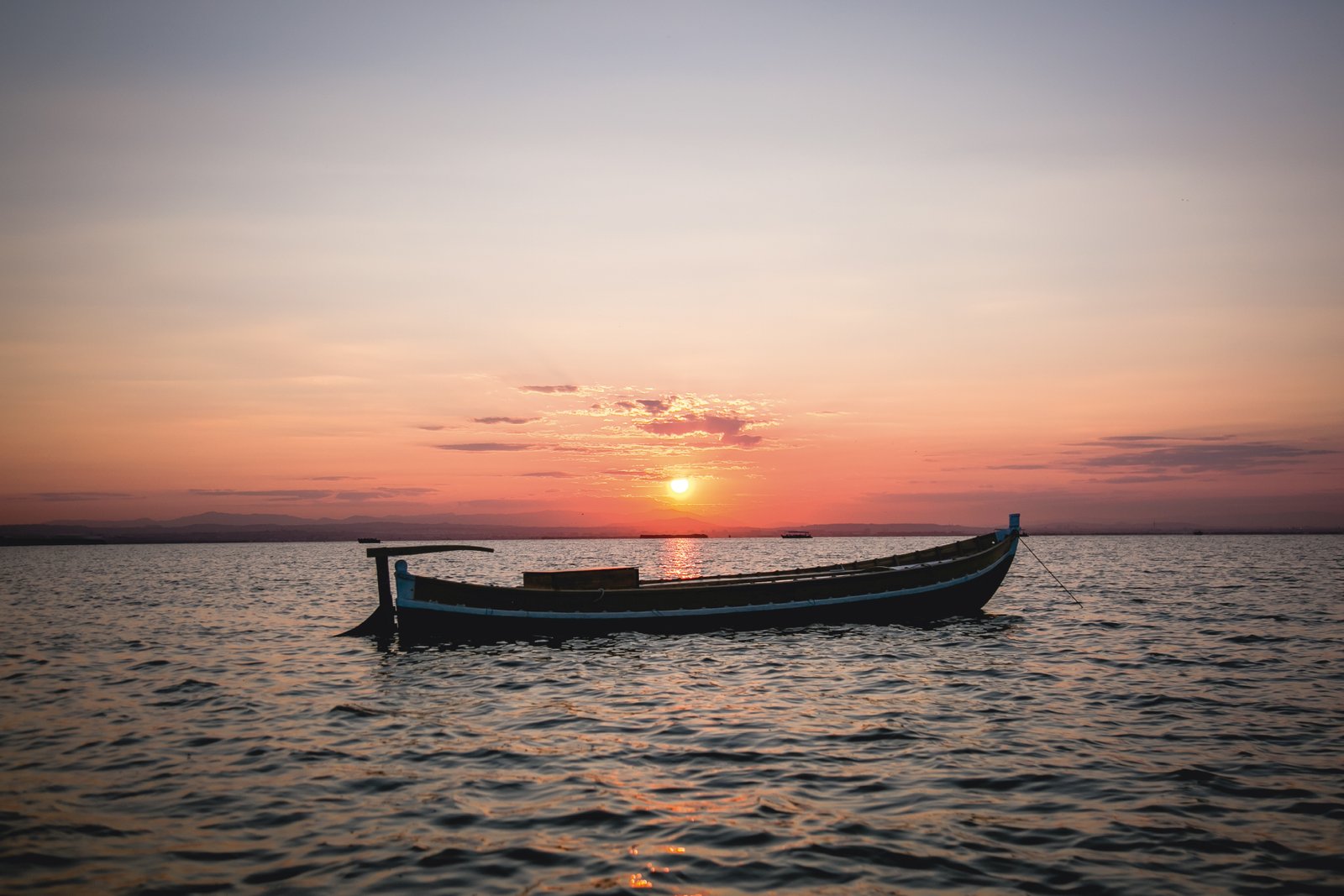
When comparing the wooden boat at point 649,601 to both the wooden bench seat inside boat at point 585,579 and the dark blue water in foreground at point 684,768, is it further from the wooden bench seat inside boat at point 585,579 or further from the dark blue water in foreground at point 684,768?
the dark blue water in foreground at point 684,768

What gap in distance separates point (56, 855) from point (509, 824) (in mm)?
4731

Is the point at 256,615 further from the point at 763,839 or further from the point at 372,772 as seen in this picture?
the point at 763,839

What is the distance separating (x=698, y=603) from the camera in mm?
25781

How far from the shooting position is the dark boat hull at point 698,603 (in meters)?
24.0

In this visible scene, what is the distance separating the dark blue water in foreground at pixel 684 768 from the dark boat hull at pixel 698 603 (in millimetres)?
922

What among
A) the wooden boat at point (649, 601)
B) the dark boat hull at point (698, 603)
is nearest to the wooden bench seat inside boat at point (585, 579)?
the wooden boat at point (649, 601)

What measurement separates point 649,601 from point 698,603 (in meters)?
1.54

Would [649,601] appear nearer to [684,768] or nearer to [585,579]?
[585,579]

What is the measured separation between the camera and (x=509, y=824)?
9688 millimetres

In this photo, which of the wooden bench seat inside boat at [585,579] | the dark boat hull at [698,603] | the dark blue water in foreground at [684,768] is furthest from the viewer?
the wooden bench seat inside boat at [585,579]

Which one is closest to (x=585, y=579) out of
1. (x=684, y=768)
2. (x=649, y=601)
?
(x=649, y=601)

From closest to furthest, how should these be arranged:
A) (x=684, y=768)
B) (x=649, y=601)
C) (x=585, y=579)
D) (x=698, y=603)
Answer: (x=684, y=768)
(x=649, y=601)
(x=698, y=603)
(x=585, y=579)

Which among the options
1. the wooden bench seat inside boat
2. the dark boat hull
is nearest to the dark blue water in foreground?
the dark boat hull

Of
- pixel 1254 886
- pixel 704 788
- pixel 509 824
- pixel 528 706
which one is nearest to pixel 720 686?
pixel 528 706
